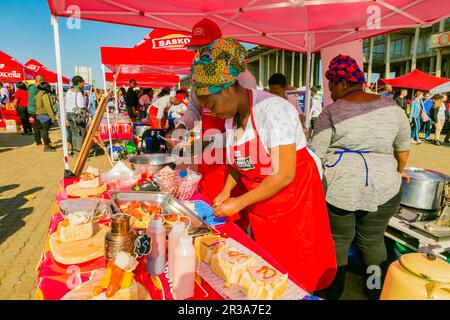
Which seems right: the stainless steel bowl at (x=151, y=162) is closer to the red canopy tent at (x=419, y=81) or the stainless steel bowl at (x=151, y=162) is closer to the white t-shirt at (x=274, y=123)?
the white t-shirt at (x=274, y=123)

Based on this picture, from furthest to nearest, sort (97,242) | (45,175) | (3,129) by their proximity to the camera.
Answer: (3,129)
(45,175)
(97,242)

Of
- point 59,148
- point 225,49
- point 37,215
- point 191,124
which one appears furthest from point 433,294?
point 59,148

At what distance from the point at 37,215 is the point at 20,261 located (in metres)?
1.36

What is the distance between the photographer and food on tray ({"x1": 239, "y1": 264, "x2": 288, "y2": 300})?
3.27 ft

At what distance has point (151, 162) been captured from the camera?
8.71 feet

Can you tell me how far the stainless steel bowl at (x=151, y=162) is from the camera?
2.52 meters

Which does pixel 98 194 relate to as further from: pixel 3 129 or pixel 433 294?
pixel 3 129

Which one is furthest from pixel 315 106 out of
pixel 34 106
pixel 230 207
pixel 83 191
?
pixel 230 207

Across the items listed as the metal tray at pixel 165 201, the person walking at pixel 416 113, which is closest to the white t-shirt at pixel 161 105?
the metal tray at pixel 165 201

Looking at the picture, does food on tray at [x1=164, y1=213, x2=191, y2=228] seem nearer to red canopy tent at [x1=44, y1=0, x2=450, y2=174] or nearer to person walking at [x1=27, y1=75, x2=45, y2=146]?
red canopy tent at [x1=44, y1=0, x2=450, y2=174]

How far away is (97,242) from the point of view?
140cm

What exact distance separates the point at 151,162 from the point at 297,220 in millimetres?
1543

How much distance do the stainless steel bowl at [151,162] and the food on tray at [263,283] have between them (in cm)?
164

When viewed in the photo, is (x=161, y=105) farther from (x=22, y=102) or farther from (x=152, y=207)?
(x=22, y=102)
